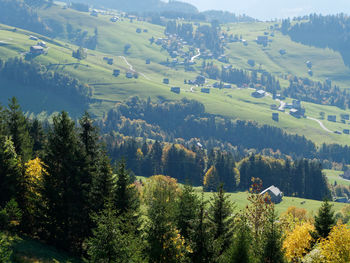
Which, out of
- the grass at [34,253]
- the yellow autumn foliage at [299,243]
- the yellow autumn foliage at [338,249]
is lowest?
the yellow autumn foliage at [299,243]

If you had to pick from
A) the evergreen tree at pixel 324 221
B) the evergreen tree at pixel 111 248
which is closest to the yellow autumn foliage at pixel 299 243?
the evergreen tree at pixel 324 221

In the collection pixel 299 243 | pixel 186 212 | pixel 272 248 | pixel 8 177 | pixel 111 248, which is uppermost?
pixel 8 177

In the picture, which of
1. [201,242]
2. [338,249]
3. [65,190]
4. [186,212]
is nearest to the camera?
[338,249]

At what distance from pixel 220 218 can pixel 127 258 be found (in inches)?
546

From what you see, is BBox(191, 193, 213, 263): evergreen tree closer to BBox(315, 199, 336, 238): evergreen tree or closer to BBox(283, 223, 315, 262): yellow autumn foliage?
BBox(283, 223, 315, 262): yellow autumn foliage

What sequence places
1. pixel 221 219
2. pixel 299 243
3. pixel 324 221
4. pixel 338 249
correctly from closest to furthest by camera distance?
pixel 338 249
pixel 221 219
pixel 324 221
pixel 299 243

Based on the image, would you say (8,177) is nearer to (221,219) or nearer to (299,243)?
(221,219)

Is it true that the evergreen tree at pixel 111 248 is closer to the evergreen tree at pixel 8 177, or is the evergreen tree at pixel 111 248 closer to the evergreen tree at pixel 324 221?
the evergreen tree at pixel 8 177

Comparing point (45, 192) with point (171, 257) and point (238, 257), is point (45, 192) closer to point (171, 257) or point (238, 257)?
point (171, 257)

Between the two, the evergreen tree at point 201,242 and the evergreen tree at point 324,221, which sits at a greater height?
the evergreen tree at point 201,242

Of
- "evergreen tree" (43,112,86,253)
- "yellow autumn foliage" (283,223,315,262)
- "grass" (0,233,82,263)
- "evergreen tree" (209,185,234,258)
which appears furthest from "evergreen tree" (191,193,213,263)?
"yellow autumn foliage" (283,223,315,262)

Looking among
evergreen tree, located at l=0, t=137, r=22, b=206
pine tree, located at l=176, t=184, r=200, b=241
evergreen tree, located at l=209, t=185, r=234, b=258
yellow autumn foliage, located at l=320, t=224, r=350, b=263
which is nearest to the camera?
yellow autumn foliage, located at l=320, t=224, r=350, b=263

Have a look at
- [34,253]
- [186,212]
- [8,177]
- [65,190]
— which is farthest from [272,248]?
[8,177]

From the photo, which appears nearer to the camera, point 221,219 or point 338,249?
point 338,249
